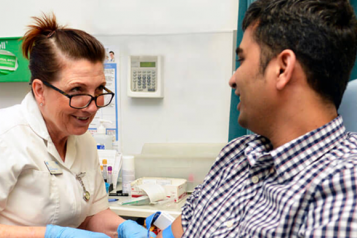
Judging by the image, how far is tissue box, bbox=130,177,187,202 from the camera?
171 cm

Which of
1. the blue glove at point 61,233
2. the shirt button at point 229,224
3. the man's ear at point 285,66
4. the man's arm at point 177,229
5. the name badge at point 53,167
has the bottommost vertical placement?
the blue glove at point 61,233

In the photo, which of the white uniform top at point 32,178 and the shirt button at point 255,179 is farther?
the white uniform top at point 32,178

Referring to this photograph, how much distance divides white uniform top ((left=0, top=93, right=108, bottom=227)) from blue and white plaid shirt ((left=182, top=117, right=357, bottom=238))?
0.49 metres

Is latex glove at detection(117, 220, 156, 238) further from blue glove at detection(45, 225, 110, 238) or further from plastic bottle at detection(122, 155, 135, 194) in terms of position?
plastic bottle at detection(122, 155, 135, 194)

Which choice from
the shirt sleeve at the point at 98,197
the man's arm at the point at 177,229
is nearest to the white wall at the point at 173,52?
the shirt sleeve at the point at 98,197

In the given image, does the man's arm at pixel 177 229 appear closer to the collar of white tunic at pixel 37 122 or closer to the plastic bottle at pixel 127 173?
the collar of white tunic at pixel 37 122

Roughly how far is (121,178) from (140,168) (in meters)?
0.16

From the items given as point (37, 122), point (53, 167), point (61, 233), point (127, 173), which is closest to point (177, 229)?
point (61, 233)

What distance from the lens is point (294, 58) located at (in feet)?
2.66

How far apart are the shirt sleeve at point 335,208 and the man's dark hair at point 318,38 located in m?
0.22

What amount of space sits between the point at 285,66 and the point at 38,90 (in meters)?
0.91

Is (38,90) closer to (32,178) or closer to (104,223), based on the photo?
(32,178)

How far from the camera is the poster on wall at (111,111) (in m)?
2.14

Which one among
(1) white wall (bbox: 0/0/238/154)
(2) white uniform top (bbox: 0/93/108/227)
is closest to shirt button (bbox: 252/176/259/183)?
(2) white uniform top (bbox: 0/93/108/227)
